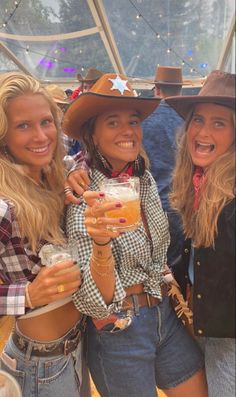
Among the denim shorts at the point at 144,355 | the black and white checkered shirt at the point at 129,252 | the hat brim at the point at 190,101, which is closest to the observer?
the hat brim at the point at 190,101

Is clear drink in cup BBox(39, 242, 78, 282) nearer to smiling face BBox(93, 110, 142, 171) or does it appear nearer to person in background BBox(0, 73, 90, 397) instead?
person in background BBox(0, 73, 90, 397)

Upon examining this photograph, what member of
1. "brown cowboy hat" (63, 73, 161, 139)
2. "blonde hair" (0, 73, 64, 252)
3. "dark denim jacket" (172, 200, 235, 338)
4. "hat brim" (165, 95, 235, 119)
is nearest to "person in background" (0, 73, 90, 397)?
"blonde hair" (0, 73, 64, 252)

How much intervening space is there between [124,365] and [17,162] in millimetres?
783

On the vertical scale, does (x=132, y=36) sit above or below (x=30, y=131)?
above

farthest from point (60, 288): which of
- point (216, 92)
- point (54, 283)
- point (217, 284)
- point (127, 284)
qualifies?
point (216, 92)

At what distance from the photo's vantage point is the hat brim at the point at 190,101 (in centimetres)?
93

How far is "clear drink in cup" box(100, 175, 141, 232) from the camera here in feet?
3.15

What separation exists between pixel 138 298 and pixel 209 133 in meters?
0.62

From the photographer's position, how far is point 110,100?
Result: 122cm

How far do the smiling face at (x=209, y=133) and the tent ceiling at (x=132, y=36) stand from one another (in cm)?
12

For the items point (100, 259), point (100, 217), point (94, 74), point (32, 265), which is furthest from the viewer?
point (94, 74)

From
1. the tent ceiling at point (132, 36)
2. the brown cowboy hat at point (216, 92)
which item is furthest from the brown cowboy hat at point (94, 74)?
the brown cowboy hat at point (216, 92)

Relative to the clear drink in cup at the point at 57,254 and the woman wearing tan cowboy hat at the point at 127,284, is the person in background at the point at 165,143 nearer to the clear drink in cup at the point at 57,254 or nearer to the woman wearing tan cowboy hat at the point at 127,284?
the woman wearing tan cowboy hat at the point at 127,284

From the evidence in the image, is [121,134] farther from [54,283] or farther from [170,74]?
[54,283]
